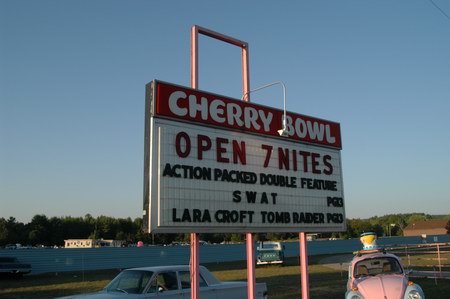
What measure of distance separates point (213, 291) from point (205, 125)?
392 centimetres

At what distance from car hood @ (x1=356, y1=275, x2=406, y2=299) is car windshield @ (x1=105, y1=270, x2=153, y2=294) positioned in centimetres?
422

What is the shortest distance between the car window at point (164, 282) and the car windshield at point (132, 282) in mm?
135

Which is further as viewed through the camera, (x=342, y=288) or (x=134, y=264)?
(x=134, y=264)

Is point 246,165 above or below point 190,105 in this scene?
below

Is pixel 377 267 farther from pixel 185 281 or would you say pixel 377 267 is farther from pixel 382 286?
pixel 185 281

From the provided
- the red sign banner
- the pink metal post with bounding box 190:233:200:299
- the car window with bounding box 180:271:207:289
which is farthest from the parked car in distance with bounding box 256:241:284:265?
the pink metal post with bounding box 190:233:200:299

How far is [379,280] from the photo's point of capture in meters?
9.30

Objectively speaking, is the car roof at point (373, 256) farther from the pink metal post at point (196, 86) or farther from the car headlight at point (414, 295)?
the pink metal post at point (196, 86)

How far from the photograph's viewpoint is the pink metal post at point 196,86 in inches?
266

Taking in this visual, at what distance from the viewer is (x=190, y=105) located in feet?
22.5

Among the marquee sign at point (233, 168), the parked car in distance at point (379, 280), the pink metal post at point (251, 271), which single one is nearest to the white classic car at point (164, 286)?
the pink metal post at point (251, 271)

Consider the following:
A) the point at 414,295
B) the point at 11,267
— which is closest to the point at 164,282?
the point at 414,295

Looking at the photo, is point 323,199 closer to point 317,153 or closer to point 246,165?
point 317,153

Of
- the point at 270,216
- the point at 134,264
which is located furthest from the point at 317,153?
the point at 134,264
